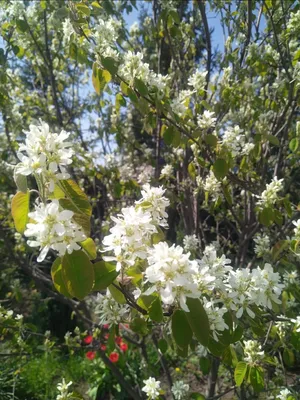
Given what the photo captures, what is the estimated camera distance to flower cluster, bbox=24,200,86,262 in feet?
3.30

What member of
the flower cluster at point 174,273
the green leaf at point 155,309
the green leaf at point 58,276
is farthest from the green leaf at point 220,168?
the green leaf at point 58,276

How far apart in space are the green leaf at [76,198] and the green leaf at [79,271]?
0.36 ft

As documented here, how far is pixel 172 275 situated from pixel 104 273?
218 mm

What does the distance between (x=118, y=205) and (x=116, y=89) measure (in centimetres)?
190

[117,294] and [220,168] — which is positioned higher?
[220,168]

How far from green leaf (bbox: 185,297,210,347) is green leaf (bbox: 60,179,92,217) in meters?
0.38

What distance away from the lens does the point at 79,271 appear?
105cm

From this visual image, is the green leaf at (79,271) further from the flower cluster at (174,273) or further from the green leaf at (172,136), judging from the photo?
the green leaf at (172,136)

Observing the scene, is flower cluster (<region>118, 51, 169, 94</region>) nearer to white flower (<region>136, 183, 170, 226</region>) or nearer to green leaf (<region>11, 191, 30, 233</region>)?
white flower (<region>136, 183, 170, 226</region>)

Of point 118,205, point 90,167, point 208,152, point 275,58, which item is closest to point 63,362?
point 118,205

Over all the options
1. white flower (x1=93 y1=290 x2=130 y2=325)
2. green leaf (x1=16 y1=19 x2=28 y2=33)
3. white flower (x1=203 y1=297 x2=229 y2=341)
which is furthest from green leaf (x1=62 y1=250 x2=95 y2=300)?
green leaf (x1=16 y1=19 x2=28 y2=33)

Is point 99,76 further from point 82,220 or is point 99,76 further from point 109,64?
point 82,220

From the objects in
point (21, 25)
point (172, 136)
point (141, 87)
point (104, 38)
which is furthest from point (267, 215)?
point (21, 25)

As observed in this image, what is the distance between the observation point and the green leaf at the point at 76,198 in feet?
3.50
